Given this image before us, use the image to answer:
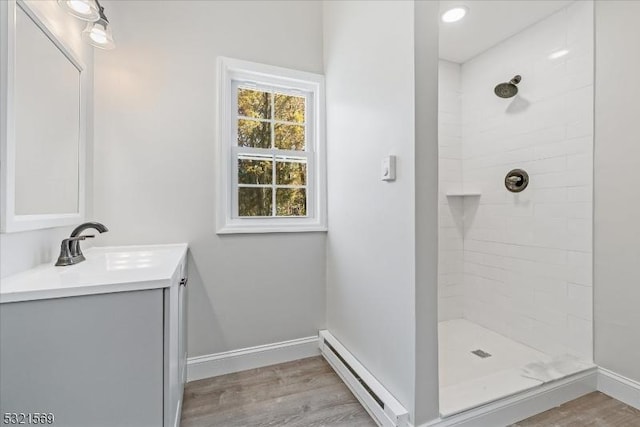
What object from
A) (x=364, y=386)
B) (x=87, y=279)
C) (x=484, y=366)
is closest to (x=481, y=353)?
(x=484, y=366)

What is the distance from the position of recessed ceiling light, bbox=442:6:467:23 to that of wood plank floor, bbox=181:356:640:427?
257 centimetres

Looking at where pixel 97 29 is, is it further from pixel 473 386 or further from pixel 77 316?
pixel 473 386

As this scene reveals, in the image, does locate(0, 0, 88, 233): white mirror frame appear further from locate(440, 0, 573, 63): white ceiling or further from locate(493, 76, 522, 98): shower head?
A: locate(493, 76, 522, 98): shower head

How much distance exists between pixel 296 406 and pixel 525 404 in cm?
124

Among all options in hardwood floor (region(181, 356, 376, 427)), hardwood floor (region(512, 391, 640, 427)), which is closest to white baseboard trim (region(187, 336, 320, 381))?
hardwood floor (region(181, 356, 376, 427))

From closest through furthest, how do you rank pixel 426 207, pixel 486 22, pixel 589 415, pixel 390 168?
pixel 426 207 → pixel 390 168 → pixel 589 415 → pixel 486 22

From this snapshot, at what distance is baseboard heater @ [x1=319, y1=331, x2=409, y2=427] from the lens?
135 cm

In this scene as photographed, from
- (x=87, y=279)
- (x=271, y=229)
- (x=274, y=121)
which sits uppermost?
(x=274, y=121)

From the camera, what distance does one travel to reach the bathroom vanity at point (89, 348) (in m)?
0.88

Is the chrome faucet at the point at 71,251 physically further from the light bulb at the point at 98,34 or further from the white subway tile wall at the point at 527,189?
the white subway tile wall at the point at 527,189

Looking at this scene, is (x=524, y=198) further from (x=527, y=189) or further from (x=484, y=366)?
(x=484, y=366)

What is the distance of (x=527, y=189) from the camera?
2.25m

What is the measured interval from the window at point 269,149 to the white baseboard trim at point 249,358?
2.80 feet

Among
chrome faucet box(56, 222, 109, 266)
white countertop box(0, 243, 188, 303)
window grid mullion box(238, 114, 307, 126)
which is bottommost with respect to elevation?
white countertop box(0, 243, 188, 303)
